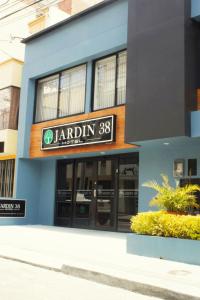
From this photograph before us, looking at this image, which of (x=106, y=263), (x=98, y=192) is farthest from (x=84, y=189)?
(x=106, y=263)

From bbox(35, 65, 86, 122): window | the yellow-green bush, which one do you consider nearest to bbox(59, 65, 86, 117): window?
bbox(35, 65, 86, 122): window

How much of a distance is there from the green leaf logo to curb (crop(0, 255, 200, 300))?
7855 mm

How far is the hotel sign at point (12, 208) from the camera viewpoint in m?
15.4

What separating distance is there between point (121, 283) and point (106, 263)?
1.32 m

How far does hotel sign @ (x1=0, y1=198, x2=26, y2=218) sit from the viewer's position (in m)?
15.4

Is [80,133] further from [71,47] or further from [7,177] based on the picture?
[7,177]

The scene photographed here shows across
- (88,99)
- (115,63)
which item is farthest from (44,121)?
(115,63)

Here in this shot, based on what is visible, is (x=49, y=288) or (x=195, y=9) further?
(x=195, y=9)

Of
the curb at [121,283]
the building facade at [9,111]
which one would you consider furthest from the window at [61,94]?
the curb at [121,283]

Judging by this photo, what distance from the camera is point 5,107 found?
1739 cm

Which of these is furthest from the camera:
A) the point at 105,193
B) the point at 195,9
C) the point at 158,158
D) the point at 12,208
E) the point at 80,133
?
the point at 12,208

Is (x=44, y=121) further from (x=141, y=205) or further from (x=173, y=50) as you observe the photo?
(x=173, y=50)

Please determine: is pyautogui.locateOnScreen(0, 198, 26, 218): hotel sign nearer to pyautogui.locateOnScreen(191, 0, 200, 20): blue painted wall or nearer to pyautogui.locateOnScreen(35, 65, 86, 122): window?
pyautogui.locateOnScreen(35, 65, 86, 122): window

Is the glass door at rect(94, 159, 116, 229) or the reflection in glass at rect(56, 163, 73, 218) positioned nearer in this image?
the glass door at rect(94, 159, 116, 229)
